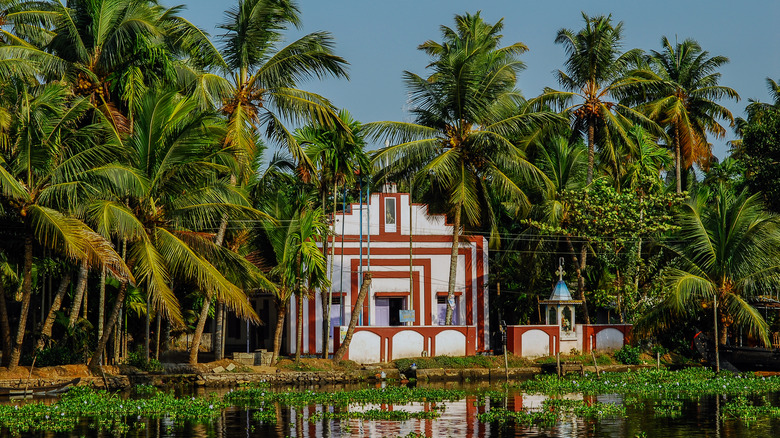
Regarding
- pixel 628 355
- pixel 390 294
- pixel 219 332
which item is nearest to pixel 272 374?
pixel 219 332

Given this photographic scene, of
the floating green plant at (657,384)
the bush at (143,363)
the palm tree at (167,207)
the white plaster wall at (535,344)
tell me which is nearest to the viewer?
the palm tree at (167,207)

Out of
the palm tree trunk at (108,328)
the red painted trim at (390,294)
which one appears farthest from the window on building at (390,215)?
the palm tree trunk at (108,328)

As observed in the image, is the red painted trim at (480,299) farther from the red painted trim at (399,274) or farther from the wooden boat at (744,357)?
the wooden boat at (744,357)

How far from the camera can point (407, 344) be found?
111 ft

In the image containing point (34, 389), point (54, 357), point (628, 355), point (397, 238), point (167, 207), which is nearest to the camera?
point (34, 389)

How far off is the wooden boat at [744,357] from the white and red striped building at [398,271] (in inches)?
342

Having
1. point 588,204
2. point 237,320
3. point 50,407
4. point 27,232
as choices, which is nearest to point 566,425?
point 50,407

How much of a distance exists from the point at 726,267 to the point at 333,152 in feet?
48.0

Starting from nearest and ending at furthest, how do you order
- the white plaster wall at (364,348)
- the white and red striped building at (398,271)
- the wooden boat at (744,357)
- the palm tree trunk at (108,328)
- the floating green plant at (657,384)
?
1. the floating green plant at (657,384)
2. the palm tree trunk at (108,328)
3. the wooden boat at (744,357)
4. the white plaster wall at (364,348)
5. the white and red striped building at (398,271)

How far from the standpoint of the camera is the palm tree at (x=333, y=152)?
31531mm

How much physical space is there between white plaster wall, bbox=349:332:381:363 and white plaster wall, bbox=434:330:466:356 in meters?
2.35

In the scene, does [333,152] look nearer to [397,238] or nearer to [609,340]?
[397,238]

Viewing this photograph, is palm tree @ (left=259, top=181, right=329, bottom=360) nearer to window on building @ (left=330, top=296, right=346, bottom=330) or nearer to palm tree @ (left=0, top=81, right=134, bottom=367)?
window on building @ (left=330, top=296, right=346, bottom=330)

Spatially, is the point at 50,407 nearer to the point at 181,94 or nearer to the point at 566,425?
the point at 566,425
